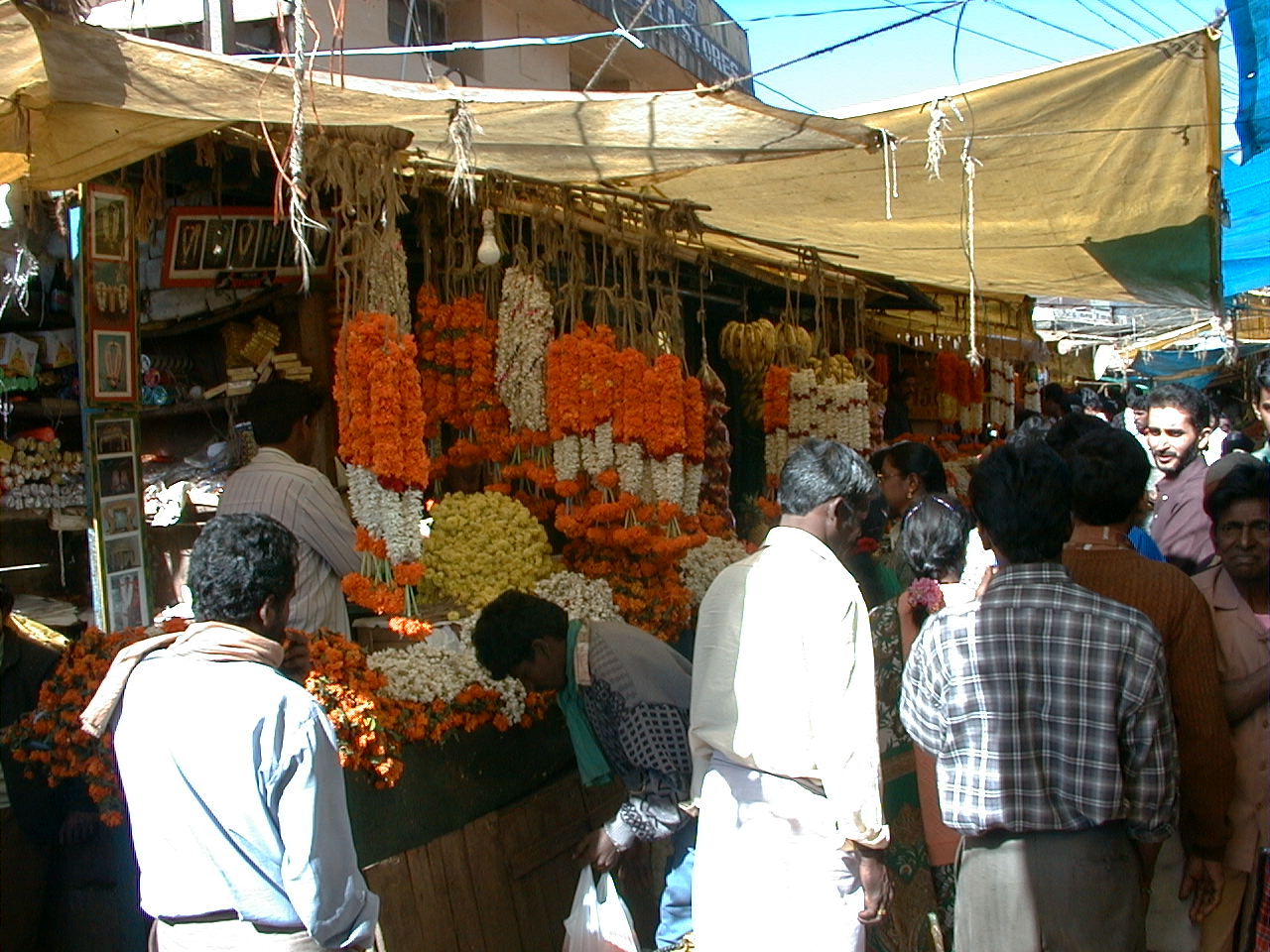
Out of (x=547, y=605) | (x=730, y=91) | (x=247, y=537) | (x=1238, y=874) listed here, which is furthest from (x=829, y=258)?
(x=247, y=537)

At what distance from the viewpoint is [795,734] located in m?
2.40

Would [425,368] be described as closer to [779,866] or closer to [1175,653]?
[779,866]

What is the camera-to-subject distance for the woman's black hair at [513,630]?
2988mm

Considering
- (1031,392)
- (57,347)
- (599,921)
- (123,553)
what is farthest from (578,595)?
(1031,392)

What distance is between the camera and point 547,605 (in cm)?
306

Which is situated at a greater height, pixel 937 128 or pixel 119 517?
pixel 937 128

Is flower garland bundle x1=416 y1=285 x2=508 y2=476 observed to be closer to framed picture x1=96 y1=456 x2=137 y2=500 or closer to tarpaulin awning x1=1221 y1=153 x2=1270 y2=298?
framed picture x1=96 y1=456 x2=137 y2=500

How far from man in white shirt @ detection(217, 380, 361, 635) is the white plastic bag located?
1.32 m

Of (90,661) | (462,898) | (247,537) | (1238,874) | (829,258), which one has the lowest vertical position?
(462,898)

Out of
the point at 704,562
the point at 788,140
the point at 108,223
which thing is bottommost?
the point at 704,562

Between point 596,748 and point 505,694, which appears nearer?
point 596,748

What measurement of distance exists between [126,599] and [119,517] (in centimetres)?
33

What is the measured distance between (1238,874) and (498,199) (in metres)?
3.55

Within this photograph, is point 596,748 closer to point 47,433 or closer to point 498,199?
point 498,199
